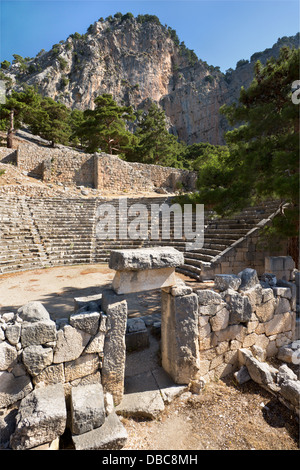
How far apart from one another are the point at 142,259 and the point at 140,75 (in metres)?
59.6

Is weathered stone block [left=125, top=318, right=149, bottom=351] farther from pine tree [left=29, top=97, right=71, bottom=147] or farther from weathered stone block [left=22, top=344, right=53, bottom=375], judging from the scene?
pine tree [left=29, top=97, right=71, bottom=147]

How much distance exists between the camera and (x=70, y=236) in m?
10.5

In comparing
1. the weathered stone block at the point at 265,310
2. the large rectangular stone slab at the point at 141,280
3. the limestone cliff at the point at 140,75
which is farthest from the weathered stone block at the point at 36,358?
the limestone cliff at the point at 140,75

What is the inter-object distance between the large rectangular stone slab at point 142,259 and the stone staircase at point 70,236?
4475 millimetres

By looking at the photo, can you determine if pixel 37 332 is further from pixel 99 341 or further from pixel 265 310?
pixel 265 310

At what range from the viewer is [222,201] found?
17.3 feet

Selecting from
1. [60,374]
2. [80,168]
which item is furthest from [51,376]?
[80,168]

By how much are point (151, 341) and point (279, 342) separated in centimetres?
215

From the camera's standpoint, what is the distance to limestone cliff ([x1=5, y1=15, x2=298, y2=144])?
4462 cm

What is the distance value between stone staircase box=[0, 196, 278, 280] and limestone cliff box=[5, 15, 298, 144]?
38.9 meters

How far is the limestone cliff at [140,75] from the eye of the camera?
44.6 m

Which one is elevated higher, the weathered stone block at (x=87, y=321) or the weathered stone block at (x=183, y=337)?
the weathered stone block at (x=87, y=321)

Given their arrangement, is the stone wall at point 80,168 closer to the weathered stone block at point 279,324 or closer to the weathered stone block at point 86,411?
the weathered stone block at point 279,324

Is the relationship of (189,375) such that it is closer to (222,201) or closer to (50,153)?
(222,201)
